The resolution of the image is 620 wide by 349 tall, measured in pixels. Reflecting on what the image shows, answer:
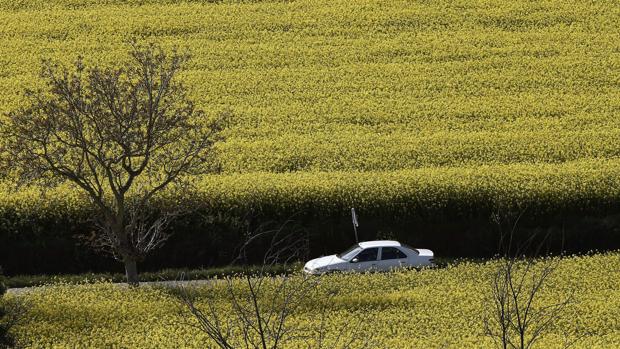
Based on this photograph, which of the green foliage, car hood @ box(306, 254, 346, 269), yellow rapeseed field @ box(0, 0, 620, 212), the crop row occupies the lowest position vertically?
the green foliage

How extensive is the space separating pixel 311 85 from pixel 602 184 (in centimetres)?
1324

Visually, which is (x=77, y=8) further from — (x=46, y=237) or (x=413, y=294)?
(x=413, y=294)

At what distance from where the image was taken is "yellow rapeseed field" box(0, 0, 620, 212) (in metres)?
38.5

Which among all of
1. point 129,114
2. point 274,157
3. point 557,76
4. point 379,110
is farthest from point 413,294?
point 557,76

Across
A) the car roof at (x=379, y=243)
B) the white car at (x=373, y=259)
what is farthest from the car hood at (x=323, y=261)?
the car roof at (x=379, y=243)

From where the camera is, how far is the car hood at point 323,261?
114ft

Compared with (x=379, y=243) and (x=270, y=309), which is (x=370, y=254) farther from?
(x=270, y=309)

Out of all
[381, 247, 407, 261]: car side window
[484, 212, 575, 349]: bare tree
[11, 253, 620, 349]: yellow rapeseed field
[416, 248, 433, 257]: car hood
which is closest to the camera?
[484, 212, 575, 349]: bare tree

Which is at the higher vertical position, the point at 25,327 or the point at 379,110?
the point at 379,110

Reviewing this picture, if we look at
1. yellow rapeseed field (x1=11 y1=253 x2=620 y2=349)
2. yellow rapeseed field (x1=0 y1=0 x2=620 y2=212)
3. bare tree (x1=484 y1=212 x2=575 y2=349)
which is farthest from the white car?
yellow rapeseed field (x1=0 y1=0 x2=620 y2=212)

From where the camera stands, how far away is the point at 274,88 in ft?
156

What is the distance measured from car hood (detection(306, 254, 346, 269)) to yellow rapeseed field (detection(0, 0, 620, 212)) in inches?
102

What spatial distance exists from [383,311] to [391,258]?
14.2ft

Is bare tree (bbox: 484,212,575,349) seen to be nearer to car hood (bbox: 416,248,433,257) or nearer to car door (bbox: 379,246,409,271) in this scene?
car hood (bbox: 416,248,433,257)
